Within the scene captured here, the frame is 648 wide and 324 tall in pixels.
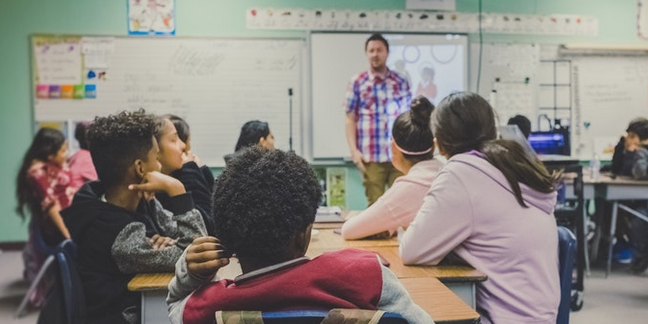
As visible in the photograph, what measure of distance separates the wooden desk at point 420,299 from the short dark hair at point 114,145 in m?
0.33

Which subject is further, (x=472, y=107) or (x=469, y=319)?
(x=472, y=107)

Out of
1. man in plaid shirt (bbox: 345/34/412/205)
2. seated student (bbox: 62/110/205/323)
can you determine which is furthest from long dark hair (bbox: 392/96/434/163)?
man in plaid shirt (bbox: 345/34/412/205)

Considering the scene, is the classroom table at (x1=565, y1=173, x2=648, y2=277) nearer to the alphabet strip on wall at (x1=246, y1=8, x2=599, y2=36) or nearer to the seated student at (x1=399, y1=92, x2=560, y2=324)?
the alphabet strip on wall at (x1=246, y1=8, x2=599, y2=36)

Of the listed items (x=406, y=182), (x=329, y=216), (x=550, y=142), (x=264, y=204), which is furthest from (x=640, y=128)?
(x=264, y=204)

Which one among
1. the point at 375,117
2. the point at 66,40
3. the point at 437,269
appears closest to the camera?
the point at 437,269

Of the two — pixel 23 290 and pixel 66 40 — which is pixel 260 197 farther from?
pixel 66 40

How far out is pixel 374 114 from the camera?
4.98 meters

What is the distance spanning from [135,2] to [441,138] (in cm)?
437

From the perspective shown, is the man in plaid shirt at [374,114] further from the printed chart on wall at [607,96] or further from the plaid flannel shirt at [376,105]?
the printed chart on wall at [607,96]

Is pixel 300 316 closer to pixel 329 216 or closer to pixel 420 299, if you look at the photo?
pixel 420 299

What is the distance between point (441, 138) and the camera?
1.93m

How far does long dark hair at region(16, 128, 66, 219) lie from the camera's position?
12.6ft

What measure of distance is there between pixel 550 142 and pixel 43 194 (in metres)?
3.37

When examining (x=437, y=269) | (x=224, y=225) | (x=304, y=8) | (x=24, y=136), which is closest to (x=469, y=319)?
(x=437, y=269)
